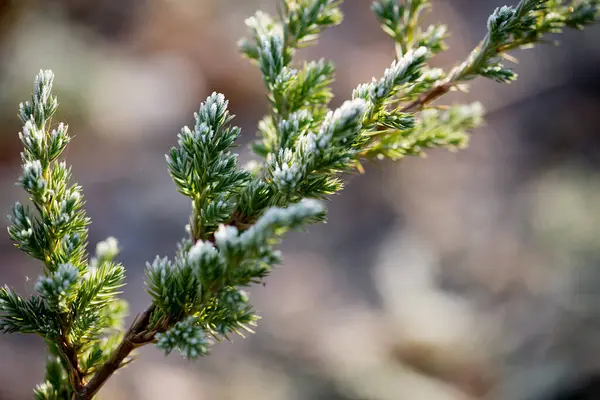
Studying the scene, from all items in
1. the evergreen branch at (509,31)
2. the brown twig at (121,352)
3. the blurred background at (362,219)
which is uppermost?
the blurred background at (362,219)

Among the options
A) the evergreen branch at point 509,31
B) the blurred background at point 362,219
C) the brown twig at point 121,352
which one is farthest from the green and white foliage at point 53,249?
the blurred background at point 362,219

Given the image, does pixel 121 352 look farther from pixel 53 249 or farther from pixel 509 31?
pixel 509 31

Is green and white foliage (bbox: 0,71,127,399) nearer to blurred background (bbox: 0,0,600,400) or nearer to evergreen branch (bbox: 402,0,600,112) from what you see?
evergreen branch (bbox: 402,0,600,112)

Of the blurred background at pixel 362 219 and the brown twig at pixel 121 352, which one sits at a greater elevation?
the blurred background at pixel 362 219

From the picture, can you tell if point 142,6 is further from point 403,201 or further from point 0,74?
point 403,201

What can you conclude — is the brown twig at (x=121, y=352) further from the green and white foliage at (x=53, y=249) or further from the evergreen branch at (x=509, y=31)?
the evergreen branch at (x=509, y=31)

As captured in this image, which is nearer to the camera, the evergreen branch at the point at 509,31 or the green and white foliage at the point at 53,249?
the green and white foliage at the point at 53,249

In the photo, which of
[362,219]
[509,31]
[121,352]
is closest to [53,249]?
[121,352]

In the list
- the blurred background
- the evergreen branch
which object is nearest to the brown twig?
the evergreen branch

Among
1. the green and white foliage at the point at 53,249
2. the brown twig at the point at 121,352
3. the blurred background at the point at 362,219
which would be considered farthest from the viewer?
the blurred background at the point at 362,219
